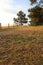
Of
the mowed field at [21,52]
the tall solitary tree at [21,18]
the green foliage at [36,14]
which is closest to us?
the mowed field at [21,52]

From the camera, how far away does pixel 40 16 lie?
33.6 meters

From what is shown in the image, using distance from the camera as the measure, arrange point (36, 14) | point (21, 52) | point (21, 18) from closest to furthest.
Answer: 1. point (21, 52)
2. point (36, 14)
3. point (21, 18)

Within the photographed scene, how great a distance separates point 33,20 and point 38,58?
23735mm

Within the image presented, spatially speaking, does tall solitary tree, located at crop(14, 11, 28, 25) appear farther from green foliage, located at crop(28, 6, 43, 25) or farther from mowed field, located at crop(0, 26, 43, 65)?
mowed field, located at crop(0, 26, 43, 65)

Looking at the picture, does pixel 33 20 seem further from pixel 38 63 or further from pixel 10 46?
pixel 38 63

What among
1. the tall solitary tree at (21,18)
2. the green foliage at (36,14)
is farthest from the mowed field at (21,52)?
the tall solitary tree at (21,18)

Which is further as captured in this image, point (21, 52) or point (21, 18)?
point (21, 18)

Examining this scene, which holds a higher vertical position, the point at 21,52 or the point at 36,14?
the point at 36,14

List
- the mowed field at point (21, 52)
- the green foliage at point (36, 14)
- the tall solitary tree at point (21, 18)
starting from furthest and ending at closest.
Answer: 1. the tall solitary tree at point (21, 18)
2. the green foliage at point (36, 14)
3. the mowed field at point (21, 52)

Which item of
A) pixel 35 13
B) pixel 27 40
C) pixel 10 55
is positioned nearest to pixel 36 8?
pixel 35 13

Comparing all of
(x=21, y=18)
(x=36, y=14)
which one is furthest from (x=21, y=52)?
(x=21, y=18)

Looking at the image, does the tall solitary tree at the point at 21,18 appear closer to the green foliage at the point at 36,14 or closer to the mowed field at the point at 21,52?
the green foliage at the point at 36,14

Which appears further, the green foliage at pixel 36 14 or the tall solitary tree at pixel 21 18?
the tall solitary tree at pixel 21 18

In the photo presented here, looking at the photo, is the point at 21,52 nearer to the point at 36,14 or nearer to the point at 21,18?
the point at 36,14
